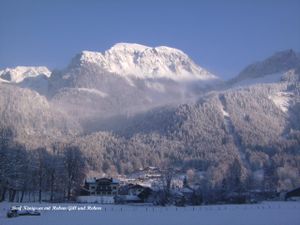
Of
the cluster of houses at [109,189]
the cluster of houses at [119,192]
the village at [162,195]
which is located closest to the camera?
the village at [162,195]

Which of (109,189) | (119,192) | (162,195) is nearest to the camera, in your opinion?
(162,195)

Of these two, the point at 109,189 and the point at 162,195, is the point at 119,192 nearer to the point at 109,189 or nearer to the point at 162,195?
the point at 109,189

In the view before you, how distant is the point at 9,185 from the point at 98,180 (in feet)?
177

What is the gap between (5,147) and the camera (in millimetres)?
72500

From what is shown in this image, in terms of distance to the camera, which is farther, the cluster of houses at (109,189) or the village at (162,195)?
the cluster of houses at (109,189)

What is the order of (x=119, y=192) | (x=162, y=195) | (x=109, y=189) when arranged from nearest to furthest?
(x=162, y=195) → (x=119, y=192) → (x=109, y=189)

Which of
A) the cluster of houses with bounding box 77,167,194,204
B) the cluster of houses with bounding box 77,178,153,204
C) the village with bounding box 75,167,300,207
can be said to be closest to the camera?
the village with bounding box 75,167,300,207

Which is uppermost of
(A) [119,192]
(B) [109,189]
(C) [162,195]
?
(B) [109,189]

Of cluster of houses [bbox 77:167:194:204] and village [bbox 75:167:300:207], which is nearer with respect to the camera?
village [bbox 75:167:300:207]

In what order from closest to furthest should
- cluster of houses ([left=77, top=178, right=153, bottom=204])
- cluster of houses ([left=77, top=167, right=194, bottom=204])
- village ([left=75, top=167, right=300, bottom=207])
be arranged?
village ([left=75, top=167, right=300, bottom=207])
cluster of houses ([left=77, top=167, right=194, bottom=204])
cluster of houses ([left=77, top=178, right=153, bottom=204])

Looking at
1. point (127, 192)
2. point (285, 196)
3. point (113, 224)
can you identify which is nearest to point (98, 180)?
point (127, 192)

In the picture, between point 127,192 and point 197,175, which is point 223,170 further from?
point 127,192

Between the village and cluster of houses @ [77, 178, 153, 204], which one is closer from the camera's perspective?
the village

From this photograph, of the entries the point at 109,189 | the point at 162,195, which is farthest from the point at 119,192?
the point at 162,195
